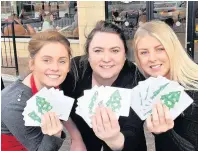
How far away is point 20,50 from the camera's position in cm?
1019

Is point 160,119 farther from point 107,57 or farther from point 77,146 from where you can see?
point 77,146

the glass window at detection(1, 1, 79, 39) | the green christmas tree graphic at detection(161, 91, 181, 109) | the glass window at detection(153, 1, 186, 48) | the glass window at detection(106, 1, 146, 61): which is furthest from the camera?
the glass window at detection(1, 1, 79, 39)

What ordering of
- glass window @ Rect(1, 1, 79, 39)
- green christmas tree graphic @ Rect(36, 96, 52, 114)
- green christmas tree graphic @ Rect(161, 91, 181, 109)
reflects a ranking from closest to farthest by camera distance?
green christmas tree graphic @ Rect(161, 91, 181, 109) → green christmas tree graphic @ Rect(36, 96, 52, 114) → glass window @ Rect(1, 1, 79, 39)

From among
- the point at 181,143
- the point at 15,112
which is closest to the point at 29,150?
the point at 15,112

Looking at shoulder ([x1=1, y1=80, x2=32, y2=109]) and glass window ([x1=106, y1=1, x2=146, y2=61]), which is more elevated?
glass window ([x1=106, y1=1, x2=146, y2=61])

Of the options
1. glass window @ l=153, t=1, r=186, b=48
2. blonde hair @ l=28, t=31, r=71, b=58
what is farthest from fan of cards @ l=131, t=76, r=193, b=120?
glass window @ l=153, t=1, r=186, b=48

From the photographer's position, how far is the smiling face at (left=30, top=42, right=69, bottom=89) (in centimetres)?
206

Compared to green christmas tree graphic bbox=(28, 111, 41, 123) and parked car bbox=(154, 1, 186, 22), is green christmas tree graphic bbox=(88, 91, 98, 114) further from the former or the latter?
parked car bbox=(154, 1, 186, 22)

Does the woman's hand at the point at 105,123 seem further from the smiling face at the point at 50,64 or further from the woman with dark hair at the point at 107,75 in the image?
the smiling face at the point at 50,64

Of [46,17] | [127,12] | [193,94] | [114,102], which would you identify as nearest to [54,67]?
A: [114,102]

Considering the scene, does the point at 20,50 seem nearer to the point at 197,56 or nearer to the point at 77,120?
the point at 197,56

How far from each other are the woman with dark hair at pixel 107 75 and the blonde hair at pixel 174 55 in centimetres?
17

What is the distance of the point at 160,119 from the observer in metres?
1.76

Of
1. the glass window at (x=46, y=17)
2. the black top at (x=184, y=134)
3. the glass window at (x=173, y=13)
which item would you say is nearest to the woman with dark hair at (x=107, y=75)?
the black top at (x=184, y=134)
